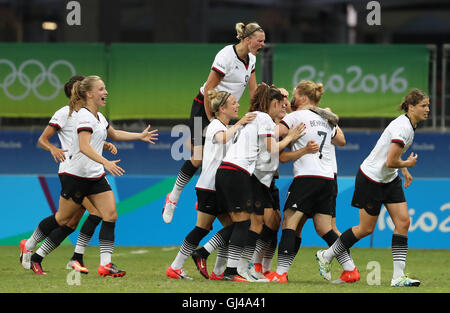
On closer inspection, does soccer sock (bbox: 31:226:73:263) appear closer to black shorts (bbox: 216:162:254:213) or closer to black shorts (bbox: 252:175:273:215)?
black shorts (bbox: 216:162:254:213)

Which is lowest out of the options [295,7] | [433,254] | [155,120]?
[433,254]

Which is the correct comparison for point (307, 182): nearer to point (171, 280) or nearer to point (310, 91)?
point (310, 91)

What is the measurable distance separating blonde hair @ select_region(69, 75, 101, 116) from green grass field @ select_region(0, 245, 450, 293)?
5.30ft

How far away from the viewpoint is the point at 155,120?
17.3 metres

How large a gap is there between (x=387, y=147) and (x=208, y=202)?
171 cm

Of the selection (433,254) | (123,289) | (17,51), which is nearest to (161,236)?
(433,254)

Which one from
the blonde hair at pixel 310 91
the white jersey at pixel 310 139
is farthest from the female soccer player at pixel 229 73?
the white jersey at pixel 310 139

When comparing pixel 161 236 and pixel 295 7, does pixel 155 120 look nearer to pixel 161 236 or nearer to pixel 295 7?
pixel 161 236

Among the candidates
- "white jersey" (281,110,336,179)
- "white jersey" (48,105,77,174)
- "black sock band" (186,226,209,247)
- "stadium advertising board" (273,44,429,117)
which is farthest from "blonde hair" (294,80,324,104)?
"stadium advertising board" (273,44,429,117)

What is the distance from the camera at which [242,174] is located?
340 inches

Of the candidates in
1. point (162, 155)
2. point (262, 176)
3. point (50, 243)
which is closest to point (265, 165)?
point (262, 176)

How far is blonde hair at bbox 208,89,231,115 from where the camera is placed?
29.0 ft

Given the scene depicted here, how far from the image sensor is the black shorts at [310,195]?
8773 millimetres
